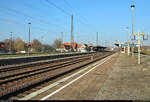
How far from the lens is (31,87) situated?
28.5ft

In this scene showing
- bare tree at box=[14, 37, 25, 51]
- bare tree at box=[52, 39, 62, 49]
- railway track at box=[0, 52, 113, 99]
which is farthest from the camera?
bare tree at box=[52, 39, 62, 49]

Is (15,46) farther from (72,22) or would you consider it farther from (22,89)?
(22,89)

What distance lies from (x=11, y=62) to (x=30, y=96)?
58.5 feet

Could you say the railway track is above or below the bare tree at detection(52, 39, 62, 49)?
below

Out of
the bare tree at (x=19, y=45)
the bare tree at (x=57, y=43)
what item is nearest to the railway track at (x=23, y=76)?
the bare tree at (x=19, y=45)

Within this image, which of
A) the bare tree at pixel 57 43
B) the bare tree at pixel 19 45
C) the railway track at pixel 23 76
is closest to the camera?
the railway track at pixel 23 76

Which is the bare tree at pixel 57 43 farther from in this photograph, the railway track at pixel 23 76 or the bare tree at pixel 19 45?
the railway track at pixel 23 76

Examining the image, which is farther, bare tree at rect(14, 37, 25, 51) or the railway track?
bare tree at rect(14, 37, 25, 51)

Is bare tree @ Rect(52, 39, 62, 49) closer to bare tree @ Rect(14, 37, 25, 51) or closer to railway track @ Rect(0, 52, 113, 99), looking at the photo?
bare tree @ Rect(14, 37, 25, 51)

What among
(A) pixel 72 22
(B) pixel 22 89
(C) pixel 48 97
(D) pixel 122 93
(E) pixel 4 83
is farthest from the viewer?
(A) pixel 72 22

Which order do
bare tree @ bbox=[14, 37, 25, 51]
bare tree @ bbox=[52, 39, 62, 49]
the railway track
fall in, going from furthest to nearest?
bare tree @ bbox=[52, 39, 62, 49] < bare tree @ bbox=[14, 37, 25, 51] < the railway track

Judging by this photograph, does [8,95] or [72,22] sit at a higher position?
[72,22]

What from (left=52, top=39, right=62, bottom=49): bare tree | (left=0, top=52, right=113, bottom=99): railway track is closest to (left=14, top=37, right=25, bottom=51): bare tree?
(left=52, top=39, right=62, bottom=49): bare tree

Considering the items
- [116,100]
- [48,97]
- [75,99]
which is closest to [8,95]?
[48,97]
